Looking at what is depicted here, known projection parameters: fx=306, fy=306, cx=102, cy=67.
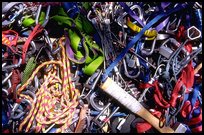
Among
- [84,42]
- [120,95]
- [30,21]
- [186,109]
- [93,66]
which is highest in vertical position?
[30,21]

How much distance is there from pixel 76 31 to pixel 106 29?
0.18m

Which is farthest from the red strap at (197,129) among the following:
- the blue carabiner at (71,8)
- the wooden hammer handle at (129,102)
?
the blue carabiner at (71,8)

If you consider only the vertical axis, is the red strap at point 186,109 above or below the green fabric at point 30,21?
below

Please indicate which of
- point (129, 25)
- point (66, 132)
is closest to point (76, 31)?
point (129, 25)

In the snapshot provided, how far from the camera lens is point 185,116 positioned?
1.79 meters

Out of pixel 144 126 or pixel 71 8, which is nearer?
pixel 144 126

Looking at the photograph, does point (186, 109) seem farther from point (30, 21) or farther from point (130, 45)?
point (30, 21)

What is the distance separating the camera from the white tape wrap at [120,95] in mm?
1741

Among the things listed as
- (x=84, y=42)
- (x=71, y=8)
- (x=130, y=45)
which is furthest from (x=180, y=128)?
(x=71, y=8)

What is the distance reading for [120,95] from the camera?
1758 millimetres

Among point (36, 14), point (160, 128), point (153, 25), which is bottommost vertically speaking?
point (160, 128)

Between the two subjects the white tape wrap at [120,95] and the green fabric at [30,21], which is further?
the green fabric at [30,21]

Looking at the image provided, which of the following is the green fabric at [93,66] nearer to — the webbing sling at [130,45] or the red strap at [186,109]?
the webbing sling at [130,45]

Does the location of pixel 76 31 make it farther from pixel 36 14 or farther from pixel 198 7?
pixel 198 7
